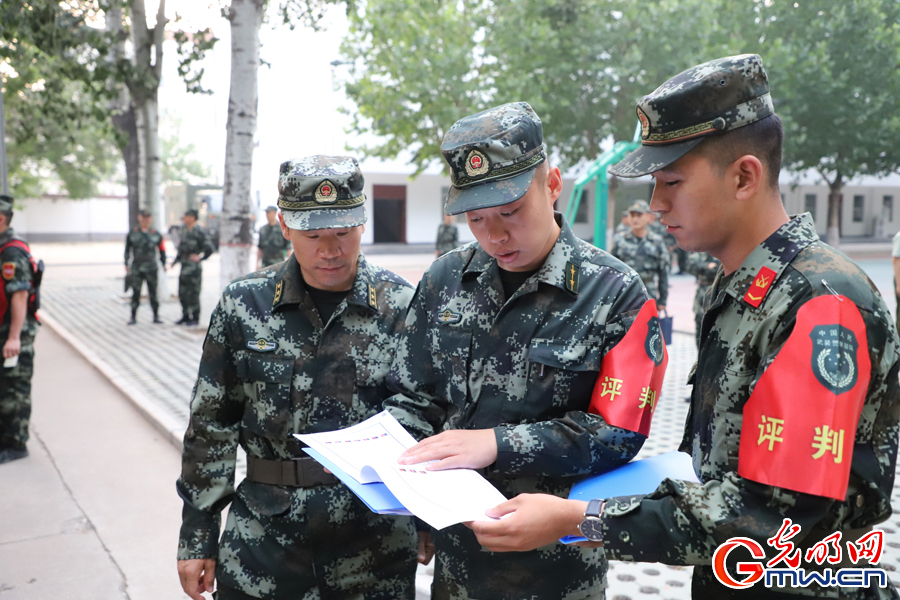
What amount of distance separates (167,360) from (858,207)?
40547 millimetres

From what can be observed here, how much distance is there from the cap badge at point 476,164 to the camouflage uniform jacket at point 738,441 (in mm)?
637

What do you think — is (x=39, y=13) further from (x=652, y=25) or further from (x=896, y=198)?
(x=896, y=198)

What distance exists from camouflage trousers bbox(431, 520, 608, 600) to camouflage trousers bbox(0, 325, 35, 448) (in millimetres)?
5084

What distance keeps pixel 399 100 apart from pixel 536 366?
18833 mm

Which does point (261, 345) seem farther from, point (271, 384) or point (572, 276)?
point (572, 276)

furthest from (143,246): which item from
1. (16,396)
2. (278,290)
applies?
(278,290)

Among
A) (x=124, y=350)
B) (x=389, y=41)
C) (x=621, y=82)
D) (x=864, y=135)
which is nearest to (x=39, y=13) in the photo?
(x=124, y=350)

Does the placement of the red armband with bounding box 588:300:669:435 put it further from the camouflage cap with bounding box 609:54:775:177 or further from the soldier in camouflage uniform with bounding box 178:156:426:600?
the soldier in camouflage uniform with bounding box 178:156:426:600

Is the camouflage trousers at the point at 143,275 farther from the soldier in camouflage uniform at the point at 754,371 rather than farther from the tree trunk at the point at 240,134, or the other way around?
the soldier in camouflage uniform at the point at 754,371

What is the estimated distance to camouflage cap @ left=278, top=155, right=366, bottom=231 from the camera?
2244 millimetres

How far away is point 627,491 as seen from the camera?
1.51m

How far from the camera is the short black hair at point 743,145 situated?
54.1 inches

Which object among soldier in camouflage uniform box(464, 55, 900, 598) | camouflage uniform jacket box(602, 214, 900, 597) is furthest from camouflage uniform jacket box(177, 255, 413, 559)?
camouflage uniform jacket box(602, 214, 900, 597)

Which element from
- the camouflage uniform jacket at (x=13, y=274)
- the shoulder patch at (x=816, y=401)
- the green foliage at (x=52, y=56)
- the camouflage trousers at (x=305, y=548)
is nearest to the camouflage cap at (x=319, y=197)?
the camouflage trousers at (x=305, y=548)
